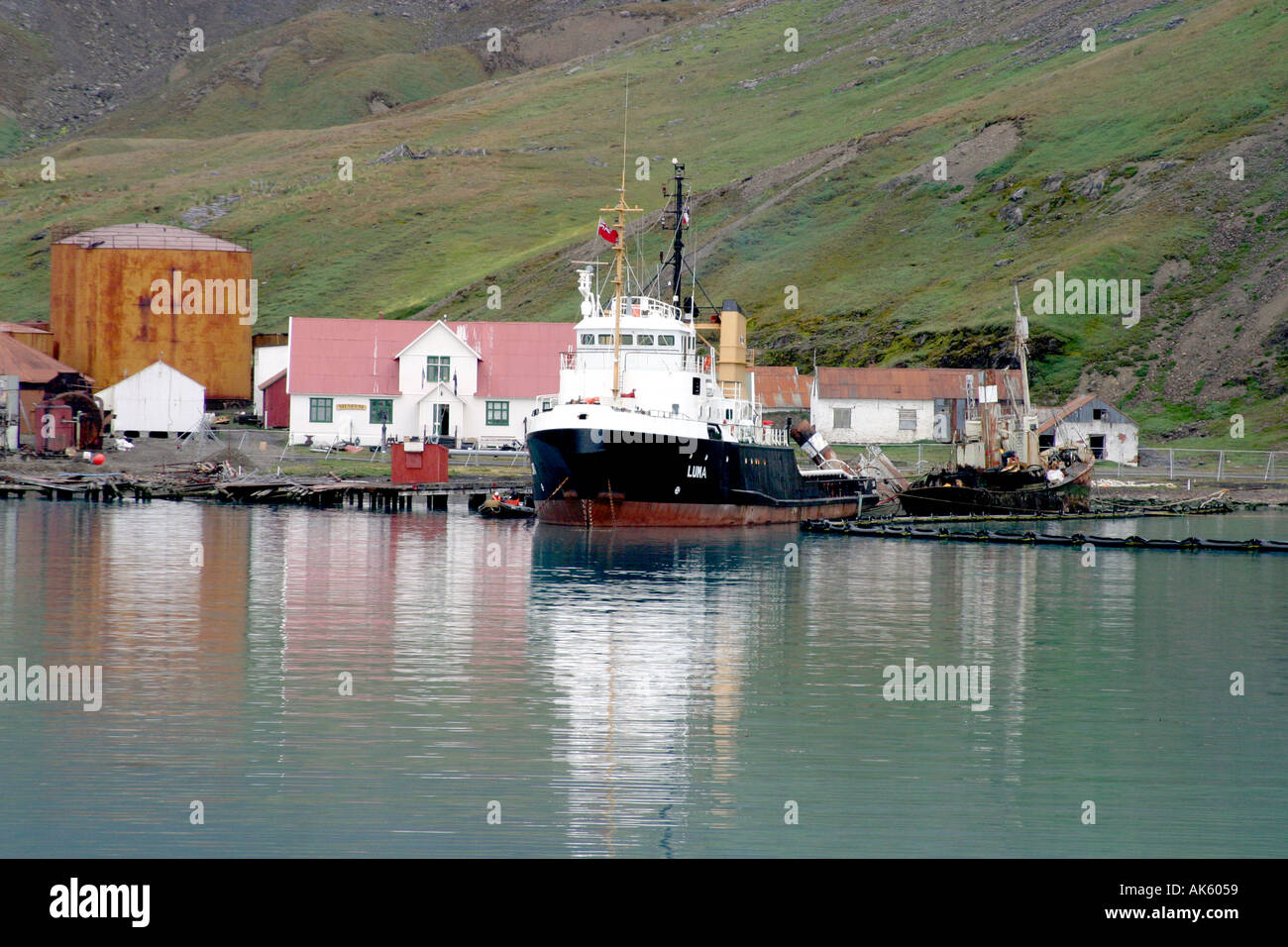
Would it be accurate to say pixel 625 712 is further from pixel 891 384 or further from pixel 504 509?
pixel 891 384

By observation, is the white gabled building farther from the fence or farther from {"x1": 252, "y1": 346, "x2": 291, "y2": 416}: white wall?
Answer: {"x1": 252, "y1": 346, "x2": 291, "y2": 416}: white wall

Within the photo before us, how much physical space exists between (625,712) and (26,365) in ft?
226

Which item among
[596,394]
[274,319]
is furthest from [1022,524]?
[274,319]

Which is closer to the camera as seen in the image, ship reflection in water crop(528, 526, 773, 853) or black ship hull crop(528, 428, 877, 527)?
ship reflection in water crop(528, 526, 773, 853)

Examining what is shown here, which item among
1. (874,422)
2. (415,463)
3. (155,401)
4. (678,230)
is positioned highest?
(678,230)

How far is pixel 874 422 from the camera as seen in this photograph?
9900cm

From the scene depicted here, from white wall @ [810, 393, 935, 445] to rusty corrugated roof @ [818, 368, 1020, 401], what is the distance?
0.39 m

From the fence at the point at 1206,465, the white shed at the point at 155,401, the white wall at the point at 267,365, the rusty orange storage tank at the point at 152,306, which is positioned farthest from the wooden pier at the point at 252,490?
the fence at the point at 1206,465

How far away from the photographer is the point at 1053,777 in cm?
2077

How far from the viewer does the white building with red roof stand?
3406 inches

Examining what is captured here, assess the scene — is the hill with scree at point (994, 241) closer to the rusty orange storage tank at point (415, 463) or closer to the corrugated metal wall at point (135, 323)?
the corrugated metal wall at point (135, 323)

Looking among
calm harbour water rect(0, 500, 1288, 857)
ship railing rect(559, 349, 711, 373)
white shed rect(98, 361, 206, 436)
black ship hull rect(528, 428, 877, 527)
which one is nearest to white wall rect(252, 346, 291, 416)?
white shed rect(98, 361, 206, 436)

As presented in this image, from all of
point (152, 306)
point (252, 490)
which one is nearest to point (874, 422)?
point (252, 490)
